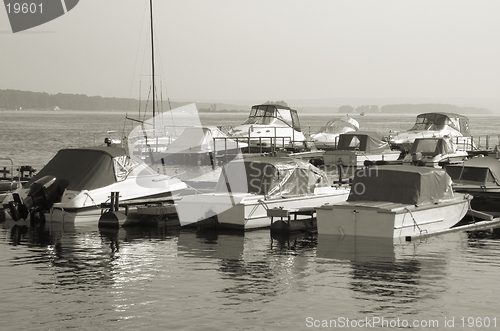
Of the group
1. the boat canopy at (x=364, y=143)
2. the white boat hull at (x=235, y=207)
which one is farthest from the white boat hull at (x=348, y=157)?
the white boat hull at (x=235, y=207)

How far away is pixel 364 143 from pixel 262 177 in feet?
76.0

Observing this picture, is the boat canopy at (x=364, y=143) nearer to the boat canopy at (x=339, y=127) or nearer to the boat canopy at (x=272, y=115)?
the boat canopy at (x=272, y=115)

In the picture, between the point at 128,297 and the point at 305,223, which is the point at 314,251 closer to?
the point at 305,223

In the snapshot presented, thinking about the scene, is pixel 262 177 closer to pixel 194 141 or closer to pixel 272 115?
pixel 194 141

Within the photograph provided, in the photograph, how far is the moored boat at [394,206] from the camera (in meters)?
19.1

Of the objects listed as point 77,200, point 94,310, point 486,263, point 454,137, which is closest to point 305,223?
point 486,263

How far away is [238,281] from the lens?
15570 mm

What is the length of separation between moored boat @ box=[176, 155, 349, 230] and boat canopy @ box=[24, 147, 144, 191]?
274cm

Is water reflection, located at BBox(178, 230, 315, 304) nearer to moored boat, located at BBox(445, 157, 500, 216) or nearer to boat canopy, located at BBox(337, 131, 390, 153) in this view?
moored boat, located at BBox(445, 157, 500, 216)

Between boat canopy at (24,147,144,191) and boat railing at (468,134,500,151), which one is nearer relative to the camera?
boat canopy at (24,147,144,191)

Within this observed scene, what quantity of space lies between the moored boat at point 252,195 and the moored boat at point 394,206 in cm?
230

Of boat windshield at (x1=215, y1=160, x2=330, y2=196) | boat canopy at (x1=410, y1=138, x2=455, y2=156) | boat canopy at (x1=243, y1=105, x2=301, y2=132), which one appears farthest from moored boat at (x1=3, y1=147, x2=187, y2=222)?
boat canopy at (x1=243, y1=105, x2=301, y2=132)

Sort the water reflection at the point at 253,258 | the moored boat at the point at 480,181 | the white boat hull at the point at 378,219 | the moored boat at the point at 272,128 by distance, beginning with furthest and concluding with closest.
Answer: the moored boat at the point at 272,128, the moored boat at the point at 480,181, the white boat hull at the point at 378,219, the water reflection at the point at 253,258

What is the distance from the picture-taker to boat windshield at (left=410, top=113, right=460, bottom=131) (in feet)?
175
